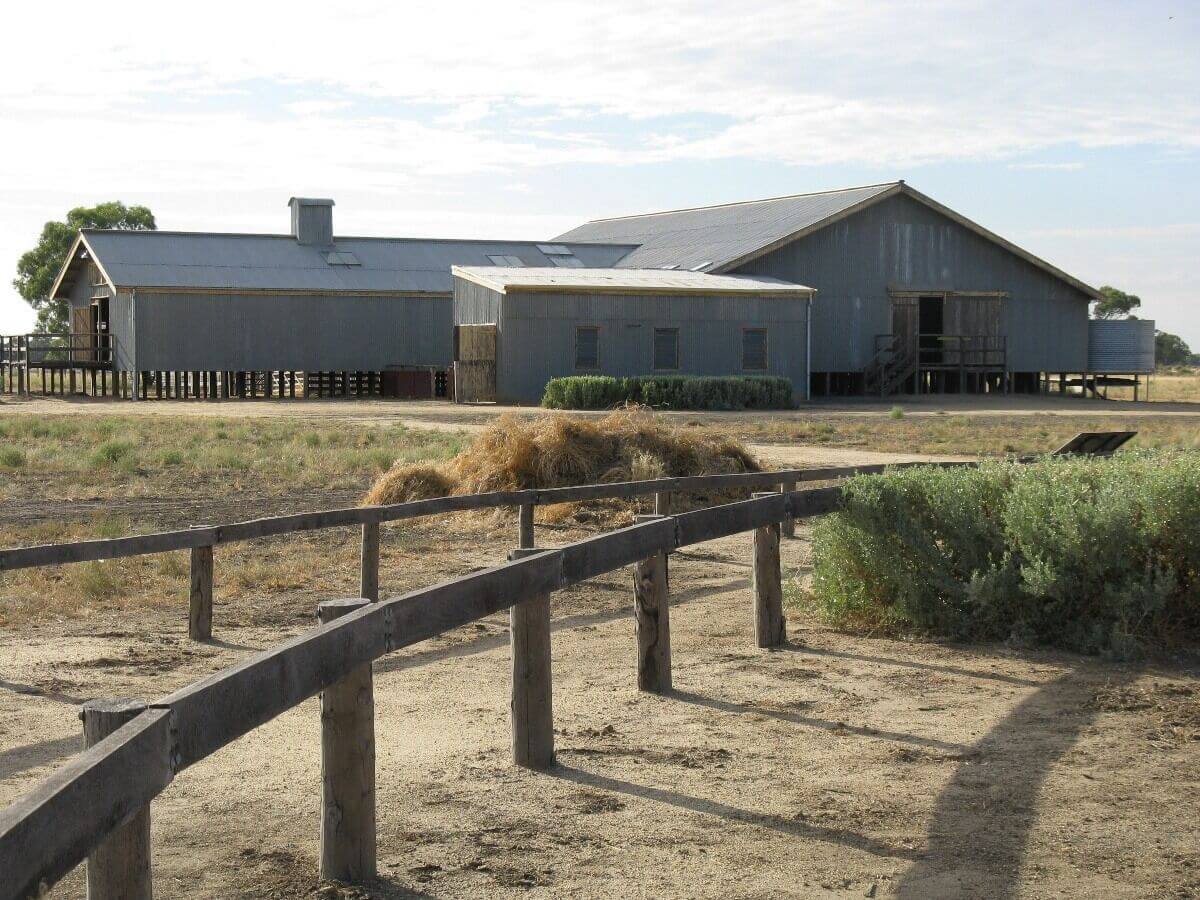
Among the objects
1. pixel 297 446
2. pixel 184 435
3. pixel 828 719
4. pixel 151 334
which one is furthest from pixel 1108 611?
pixel 151 334

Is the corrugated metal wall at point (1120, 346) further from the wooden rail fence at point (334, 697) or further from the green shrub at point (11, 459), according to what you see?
the wooden rail fence at point (334, 697)

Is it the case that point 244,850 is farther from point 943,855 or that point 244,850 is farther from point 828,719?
point 828,719

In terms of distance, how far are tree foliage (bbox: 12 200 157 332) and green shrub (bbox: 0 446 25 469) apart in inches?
2198

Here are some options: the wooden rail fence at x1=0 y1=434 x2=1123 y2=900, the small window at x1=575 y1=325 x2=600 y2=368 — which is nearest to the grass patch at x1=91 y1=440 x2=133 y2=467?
the wooden rail fence at x1=0 y1=434 x2=1123 y2=900

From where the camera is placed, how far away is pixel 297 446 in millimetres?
25953

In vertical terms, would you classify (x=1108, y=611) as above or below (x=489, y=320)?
below

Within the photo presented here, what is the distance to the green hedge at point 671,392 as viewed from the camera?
3959 cm

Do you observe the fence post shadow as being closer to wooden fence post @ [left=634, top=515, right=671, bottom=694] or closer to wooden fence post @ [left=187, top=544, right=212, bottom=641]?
wooden fence post @ [left=634, top=515, right=671, bottom=694]

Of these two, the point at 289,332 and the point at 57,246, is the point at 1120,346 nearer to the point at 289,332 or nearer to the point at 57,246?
the point at 289,332

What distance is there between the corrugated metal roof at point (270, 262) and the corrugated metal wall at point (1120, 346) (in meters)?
19.7

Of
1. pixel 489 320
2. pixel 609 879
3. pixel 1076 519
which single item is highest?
pixel 489 320

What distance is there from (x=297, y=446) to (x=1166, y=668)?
19.6 metres

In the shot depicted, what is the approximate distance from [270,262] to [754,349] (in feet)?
53.8

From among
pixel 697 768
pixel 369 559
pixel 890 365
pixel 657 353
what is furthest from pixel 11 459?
pixel 890 365
